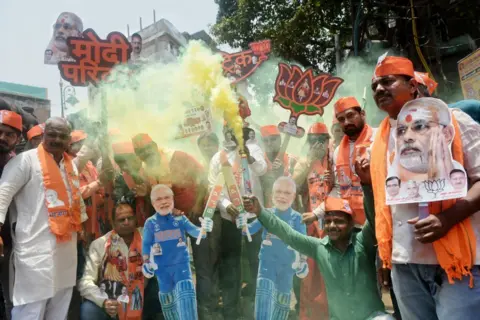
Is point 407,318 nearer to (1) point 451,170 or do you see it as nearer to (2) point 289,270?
(1) point 451,170

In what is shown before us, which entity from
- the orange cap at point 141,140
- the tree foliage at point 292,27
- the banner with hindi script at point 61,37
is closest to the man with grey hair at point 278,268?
the orange cap at point 141,140

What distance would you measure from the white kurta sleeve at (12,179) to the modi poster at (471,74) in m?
5.35

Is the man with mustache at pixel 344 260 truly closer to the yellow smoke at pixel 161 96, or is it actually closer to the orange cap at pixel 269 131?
the yellow smoke at pixel 161 96

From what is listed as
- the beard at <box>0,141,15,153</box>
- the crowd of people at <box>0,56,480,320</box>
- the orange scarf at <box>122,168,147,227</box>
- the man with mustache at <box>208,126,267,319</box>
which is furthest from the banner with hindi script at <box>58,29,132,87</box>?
the man with mustache at <box>208,126,267,319</box>

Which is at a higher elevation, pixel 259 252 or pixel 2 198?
pixel 2 198

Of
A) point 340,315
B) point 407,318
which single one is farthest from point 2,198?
point 407,318

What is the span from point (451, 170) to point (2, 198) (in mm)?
3223

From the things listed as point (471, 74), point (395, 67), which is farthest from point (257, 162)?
point (471, 74)

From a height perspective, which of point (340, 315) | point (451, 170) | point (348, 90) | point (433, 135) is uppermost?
point (348, 90)

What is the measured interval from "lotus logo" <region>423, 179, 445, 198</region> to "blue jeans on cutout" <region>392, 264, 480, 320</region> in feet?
1.16

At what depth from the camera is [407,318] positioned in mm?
2109

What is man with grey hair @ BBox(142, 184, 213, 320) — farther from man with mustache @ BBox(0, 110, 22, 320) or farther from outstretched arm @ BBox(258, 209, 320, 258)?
man with mustache @ BBox(0, 110, 22, 320)

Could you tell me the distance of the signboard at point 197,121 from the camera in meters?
4.10

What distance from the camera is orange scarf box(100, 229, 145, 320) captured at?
372 cm
